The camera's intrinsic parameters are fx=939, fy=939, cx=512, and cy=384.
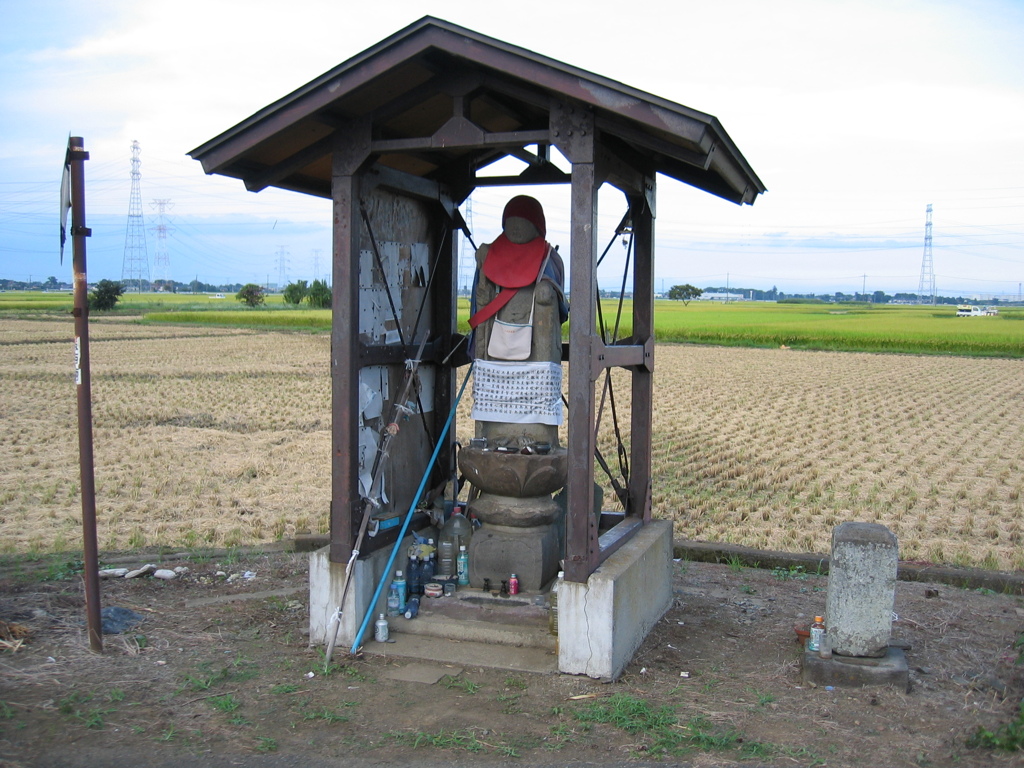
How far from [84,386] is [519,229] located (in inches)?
116

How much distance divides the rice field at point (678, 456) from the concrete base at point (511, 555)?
3.29 metres

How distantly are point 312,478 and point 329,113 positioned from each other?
710 centimetres

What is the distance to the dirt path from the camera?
452cm

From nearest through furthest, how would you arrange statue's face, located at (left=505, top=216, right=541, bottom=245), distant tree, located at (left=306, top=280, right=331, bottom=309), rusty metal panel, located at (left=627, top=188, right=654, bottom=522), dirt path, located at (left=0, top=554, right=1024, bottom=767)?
1. dirt path, located at (left=0, top=554, right=1024, bottom=767)
2. statue's face, located at (left=505, top=216, right=541, bottom=245)
3. rusty metal panel, located at (left=627, top=188, right=654, bottom=522)
4. distant tree, located at (left=306, top=280, right=331, bottom=309)

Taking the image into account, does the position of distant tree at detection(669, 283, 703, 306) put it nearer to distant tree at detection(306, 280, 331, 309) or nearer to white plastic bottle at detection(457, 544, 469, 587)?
distant tree at detection(306, 280, 331, 309)

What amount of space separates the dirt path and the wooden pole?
0.31 m

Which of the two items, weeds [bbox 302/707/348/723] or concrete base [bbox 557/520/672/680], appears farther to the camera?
concrete base [bbox 557/520/672/680]

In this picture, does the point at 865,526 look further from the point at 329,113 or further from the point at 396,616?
the point at 329,113

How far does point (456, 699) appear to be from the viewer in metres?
5.18

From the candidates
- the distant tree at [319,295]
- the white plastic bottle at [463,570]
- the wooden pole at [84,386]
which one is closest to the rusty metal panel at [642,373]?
the white plastic bottle at [463,570]

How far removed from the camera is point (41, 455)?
44.7 feet

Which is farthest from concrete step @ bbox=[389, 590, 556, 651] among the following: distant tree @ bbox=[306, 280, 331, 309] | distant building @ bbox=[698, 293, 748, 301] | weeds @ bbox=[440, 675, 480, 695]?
distant building @ bbox=[698, 293, 748, 301]

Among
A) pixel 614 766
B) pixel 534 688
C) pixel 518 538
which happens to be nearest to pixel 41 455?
pixel 518 538

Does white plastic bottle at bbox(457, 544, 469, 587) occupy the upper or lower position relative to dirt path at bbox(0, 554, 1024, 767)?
upper
